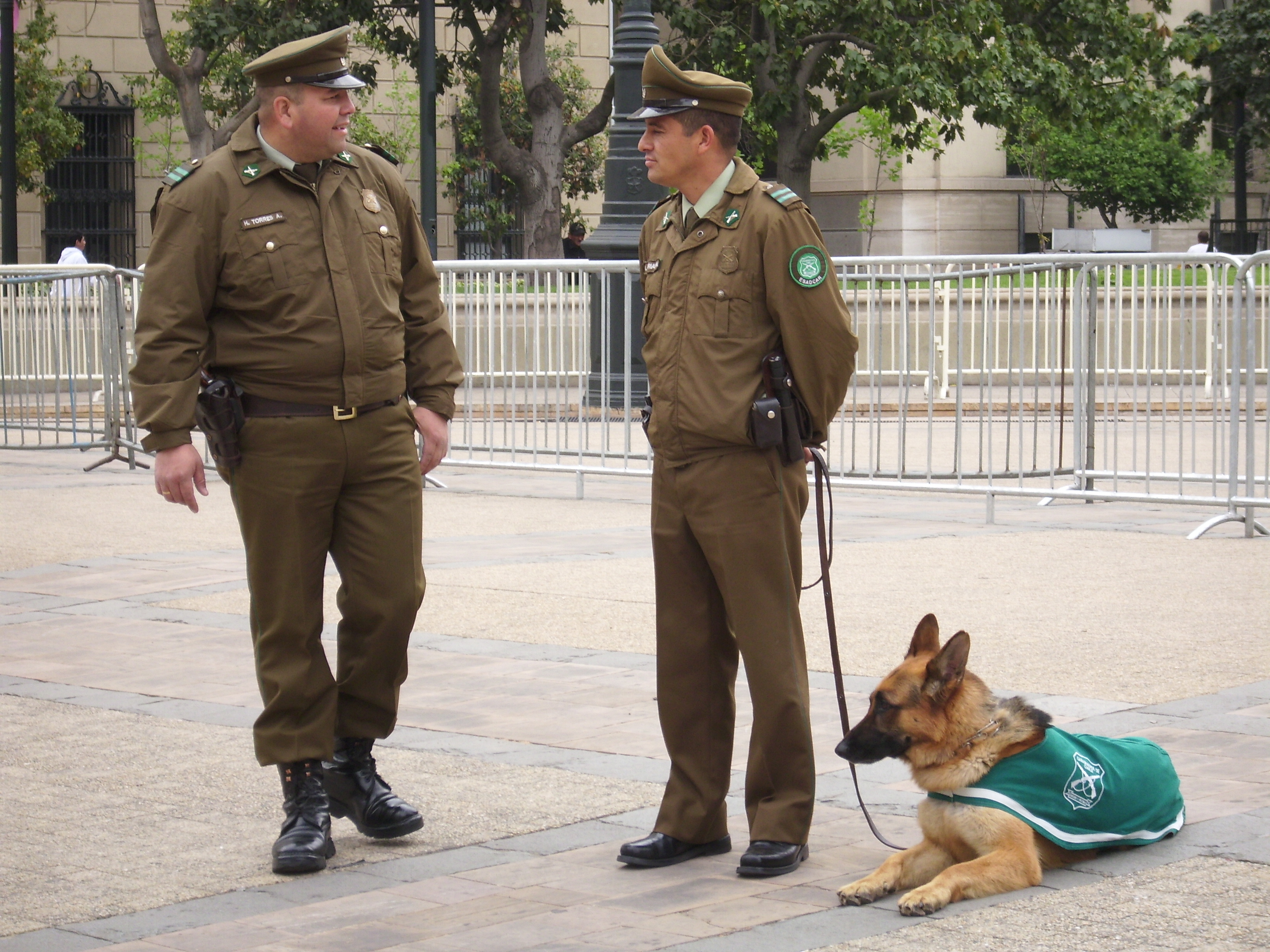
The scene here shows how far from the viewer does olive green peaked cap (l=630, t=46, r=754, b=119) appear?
175 inches

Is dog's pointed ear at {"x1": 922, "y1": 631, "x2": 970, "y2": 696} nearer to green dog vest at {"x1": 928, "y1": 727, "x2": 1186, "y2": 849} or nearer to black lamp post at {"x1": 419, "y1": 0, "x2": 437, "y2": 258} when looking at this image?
green dog vest at {"x1": 928, "y1": 727, "x2": 1186, "y2": 849}

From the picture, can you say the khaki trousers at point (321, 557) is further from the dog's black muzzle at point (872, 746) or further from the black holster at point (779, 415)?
the dog's black muzzle at point (872, 746)

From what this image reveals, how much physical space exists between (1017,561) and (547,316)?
4.48m

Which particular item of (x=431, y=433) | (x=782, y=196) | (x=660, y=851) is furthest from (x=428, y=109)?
(x=660, y=851)

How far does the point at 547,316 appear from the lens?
504 inches

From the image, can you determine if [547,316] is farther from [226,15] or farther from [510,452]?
[226,15]

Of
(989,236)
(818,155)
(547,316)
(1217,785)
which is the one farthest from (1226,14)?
(1217,785)

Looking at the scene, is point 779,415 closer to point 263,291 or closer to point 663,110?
point 663,110

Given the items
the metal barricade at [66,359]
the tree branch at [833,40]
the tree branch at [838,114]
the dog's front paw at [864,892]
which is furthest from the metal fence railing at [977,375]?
the tree branch at [833,40]

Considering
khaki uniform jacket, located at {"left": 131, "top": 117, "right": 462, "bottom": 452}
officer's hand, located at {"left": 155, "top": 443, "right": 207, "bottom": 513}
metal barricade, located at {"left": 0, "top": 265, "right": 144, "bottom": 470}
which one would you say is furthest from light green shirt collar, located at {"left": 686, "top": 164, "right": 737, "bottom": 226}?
metal barricade, located at {"left": 0, "top": 265, "right": 144, "bottom": 470}

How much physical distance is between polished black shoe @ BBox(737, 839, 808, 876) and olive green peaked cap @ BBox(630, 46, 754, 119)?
1.76 meters

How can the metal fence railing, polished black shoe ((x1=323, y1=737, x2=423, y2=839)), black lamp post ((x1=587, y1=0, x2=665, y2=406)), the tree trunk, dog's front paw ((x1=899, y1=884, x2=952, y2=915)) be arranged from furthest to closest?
the tree trunk, black lamp post ((x1=587, y1=0, x2=665, y2=406)), the metal fence railing, polished black shoe ((x1=323, y1=737, x2=423, y2=839)), dog's front paw ((x1=899, y1=884, x2=952, y2=915))

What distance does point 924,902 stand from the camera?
4051 mm

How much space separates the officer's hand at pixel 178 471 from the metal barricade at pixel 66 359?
9.69 m
